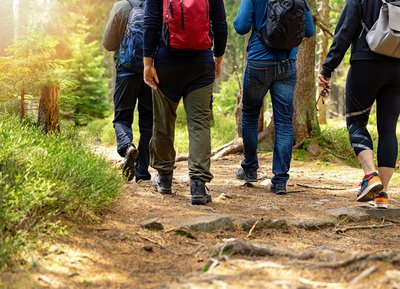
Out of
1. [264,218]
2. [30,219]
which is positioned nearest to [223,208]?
[264,218]

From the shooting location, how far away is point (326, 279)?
2852 mm

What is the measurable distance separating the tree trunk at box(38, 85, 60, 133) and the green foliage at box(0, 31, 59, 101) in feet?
0.40

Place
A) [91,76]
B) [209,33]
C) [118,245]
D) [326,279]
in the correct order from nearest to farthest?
1. [326,279]
2. [118,245]
3. [209,33]
4. [91,76]

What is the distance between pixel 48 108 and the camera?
7.00m

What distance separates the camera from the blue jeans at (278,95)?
20.4ft

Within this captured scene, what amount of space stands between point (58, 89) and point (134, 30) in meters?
1.50

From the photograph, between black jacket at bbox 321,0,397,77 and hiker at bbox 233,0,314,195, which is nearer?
black jacket at bbox 321,0,397,77

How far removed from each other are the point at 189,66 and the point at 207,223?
158 cm

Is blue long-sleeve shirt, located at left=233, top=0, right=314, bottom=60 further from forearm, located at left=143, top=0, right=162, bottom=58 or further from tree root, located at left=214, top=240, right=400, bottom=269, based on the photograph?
tree root, located at left=214, top=240, right=400, bottom=269

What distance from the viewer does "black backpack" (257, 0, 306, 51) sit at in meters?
5.86

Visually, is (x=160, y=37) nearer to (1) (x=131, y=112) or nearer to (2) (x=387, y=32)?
(1) (x=131, y=112)

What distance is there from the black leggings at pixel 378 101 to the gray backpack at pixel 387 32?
18cm

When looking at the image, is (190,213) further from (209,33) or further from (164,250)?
(209,33)

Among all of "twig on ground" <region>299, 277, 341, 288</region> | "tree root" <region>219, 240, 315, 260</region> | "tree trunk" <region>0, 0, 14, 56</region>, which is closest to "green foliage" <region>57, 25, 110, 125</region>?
"tree trunk" <region>0, 0, 14, 56</region>
